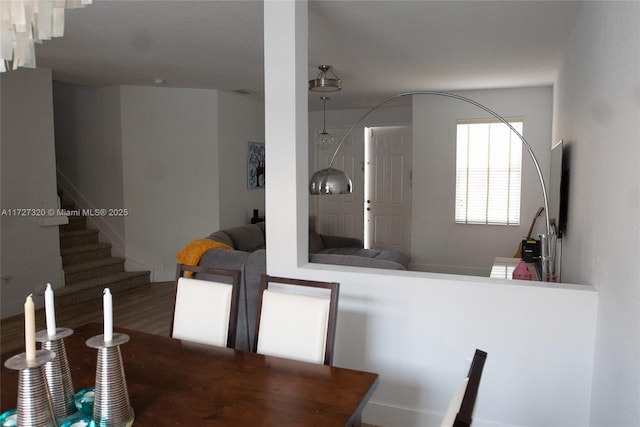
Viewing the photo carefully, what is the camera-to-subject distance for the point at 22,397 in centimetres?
117

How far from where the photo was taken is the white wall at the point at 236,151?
6321 millimetres

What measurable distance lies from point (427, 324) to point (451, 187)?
4.26m

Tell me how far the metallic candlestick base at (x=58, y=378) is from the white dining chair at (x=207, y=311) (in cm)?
81

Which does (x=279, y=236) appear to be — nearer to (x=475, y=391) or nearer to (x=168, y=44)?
(x=475, y=391)

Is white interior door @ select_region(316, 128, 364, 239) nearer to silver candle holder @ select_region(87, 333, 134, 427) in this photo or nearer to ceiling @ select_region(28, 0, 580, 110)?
ceiling @ select_region(28, 0, 580, 110)

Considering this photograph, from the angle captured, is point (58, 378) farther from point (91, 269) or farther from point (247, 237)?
point (91, 269)

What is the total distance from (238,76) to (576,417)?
4.44 metres

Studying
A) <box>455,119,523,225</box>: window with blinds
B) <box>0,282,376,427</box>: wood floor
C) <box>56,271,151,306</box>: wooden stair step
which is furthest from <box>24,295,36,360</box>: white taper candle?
<box>455,119,523,225</box>: window with blinds

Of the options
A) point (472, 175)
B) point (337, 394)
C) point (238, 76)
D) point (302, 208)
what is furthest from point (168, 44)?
point (472, 175)

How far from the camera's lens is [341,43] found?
375cm

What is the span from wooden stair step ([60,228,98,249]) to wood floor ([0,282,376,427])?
999 mm

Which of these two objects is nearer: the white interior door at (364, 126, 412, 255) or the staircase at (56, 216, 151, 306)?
the staircase at (56, 216, 151, 306)

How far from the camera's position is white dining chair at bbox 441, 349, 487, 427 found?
40.4 inches

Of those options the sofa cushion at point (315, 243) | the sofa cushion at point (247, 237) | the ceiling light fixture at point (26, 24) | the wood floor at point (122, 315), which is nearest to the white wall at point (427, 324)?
the ceiling light fixture at point (26, 24)
